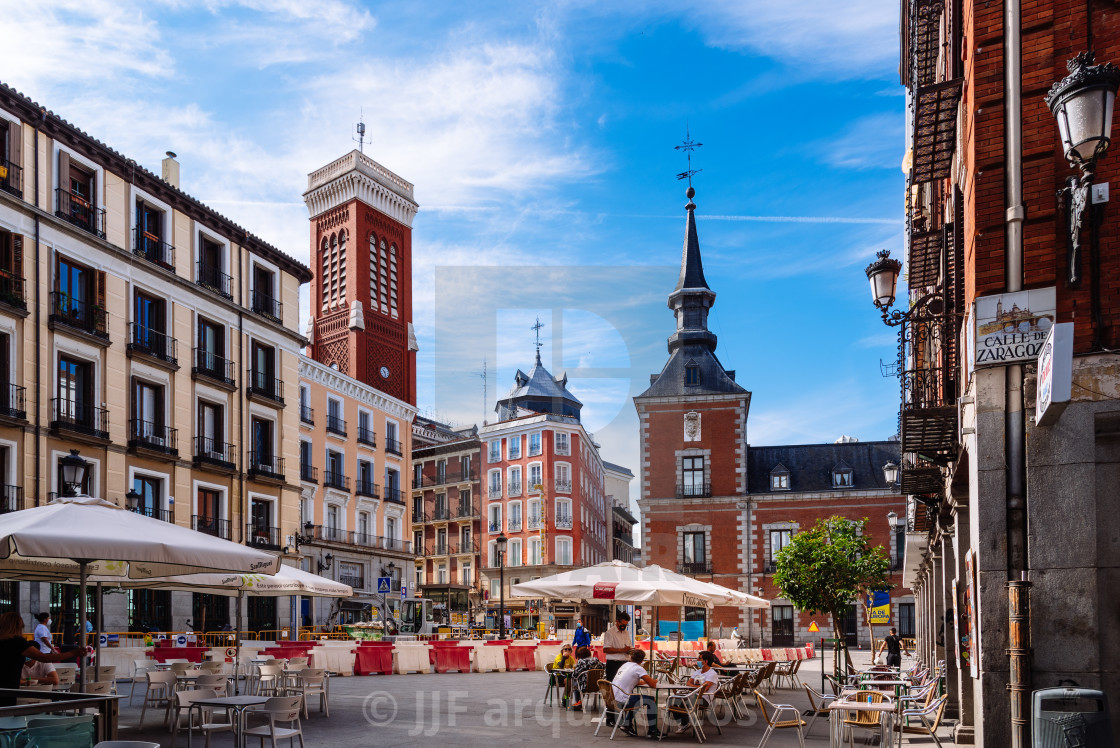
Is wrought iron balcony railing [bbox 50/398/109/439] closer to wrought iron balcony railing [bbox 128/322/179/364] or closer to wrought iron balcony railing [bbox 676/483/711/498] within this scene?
wrought iron balcony railing [bbox 128/322/179/364]

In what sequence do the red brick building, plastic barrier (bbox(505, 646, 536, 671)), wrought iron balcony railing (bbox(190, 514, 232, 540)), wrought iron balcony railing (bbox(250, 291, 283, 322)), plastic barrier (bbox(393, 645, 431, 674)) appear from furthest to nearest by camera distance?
the red brick building → wrought iron balcony railing (bbox(250, 291, 283, 322)) → wrought iron balcony railing (bbox(190, 514, 232, 540)) → plastic barrier (bbox(505, 646, 536, 671)) → plastic barrier (bbox(393, 645, 431, 674))

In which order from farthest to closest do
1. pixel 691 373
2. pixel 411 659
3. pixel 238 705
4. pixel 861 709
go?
pixel 691 373
pixel 411 659
pixel 238 705
pixel 861 709

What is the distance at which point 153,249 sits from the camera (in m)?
32.6

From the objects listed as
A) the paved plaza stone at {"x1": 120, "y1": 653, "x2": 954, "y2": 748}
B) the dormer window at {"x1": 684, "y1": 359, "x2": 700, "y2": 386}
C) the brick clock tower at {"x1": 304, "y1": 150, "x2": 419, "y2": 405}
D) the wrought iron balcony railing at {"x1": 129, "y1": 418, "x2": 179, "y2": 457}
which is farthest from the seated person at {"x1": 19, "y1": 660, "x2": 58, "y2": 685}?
the brick clock tower at {"x1": 304, "y1": 150, "x2": 419, "y2": 405}

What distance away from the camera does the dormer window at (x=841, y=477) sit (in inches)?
2186

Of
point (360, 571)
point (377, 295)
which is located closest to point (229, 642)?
point (360, 571)

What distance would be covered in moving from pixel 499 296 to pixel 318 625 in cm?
2442

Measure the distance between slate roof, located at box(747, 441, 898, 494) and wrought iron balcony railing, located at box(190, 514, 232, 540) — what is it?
29.7 meters

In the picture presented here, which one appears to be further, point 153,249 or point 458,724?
point 153,249

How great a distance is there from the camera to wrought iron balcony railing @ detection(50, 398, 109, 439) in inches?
1099

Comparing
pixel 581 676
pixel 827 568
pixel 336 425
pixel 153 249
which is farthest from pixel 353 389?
pixel 581 676

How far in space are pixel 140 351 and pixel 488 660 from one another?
14.1 meters

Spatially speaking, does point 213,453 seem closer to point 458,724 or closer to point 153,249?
point 153,249

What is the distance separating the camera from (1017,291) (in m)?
9.78
